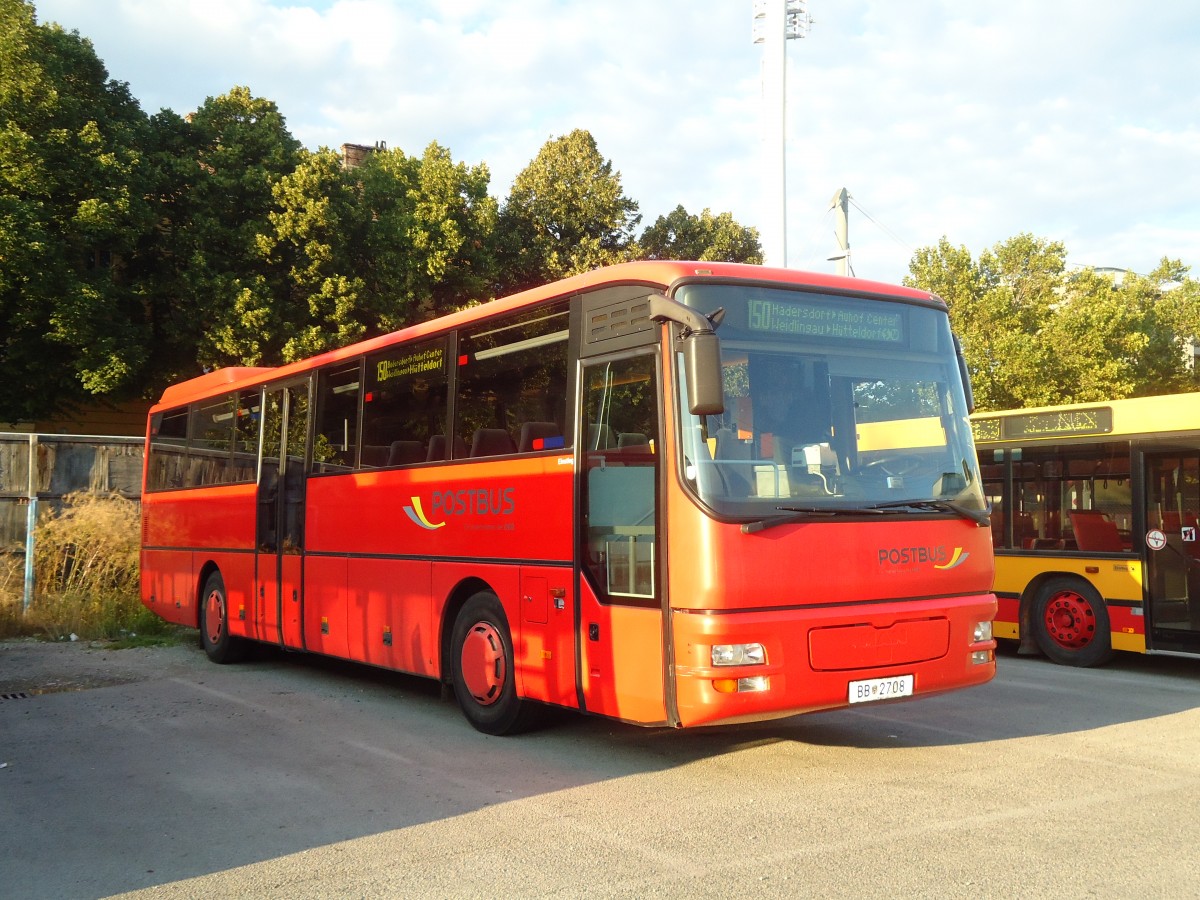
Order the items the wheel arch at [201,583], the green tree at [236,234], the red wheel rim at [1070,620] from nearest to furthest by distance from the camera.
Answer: the red wheel rim at [1070,620] < the wheel arch at [201,583] < the green tree at [236,234]

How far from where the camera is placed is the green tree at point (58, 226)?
24.3m

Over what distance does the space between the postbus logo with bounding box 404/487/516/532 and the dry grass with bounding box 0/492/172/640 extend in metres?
7.44

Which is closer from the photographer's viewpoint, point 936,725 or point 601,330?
point 601,330

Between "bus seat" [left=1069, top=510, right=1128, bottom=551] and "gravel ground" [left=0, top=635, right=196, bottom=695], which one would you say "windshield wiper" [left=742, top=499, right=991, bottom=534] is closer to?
"bus seat" [left=1069, top=510, right=1128, bottom=551]

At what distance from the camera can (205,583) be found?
14.4m

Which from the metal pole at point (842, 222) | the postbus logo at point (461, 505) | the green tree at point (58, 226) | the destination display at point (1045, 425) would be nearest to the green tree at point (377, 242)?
the green tree at point (58, 226)

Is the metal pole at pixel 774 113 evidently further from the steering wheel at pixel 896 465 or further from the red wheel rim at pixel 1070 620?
the steering wheel at pixel 896 465

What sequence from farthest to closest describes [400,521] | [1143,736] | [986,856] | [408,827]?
[400,521], [1143,736], [408,827], [986,856]

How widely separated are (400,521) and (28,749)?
3304 mm

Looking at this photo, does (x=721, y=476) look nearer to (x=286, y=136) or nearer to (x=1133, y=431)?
(x=1133, y=431)

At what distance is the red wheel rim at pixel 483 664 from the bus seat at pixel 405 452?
5.64ft

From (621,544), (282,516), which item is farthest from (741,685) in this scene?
(282,516)

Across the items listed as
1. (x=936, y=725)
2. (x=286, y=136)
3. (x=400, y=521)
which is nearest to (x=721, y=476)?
(x=936, y=725)

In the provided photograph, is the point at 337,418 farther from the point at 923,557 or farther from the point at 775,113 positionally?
the point at 775,113
